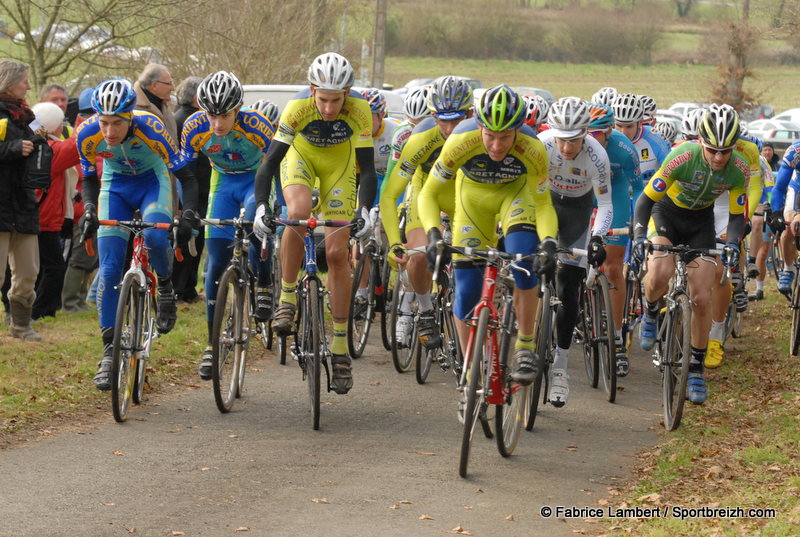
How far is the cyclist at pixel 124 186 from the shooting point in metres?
8.26

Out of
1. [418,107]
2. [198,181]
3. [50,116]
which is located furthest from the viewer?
[198,181]

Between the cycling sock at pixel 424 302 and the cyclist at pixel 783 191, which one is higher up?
the cyclist at pixel 783 191

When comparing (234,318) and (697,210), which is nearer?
(234,318)

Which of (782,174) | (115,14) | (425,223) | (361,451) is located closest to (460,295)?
(425,223)

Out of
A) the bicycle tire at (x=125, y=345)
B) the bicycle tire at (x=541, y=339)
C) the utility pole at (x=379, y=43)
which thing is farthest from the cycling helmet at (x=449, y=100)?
the utility pole at (x=379, y=43)

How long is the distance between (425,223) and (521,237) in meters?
0.66

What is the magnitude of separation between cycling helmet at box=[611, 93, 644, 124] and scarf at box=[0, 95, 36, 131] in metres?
5.53

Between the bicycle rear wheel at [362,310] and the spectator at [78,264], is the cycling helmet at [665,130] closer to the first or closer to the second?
the bicycle rear wheel at [362,310]

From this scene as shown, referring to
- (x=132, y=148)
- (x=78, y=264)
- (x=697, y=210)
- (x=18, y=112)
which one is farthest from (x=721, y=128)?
(x=78, y=264)

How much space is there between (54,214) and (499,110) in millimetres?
5909

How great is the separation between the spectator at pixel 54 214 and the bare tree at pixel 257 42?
12.2 m

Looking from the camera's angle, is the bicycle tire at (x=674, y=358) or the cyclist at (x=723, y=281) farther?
the cyclist at (x=723, y=281)

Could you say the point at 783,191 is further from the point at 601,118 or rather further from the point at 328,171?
the point at 328,171

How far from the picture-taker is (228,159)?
30.6 ft
